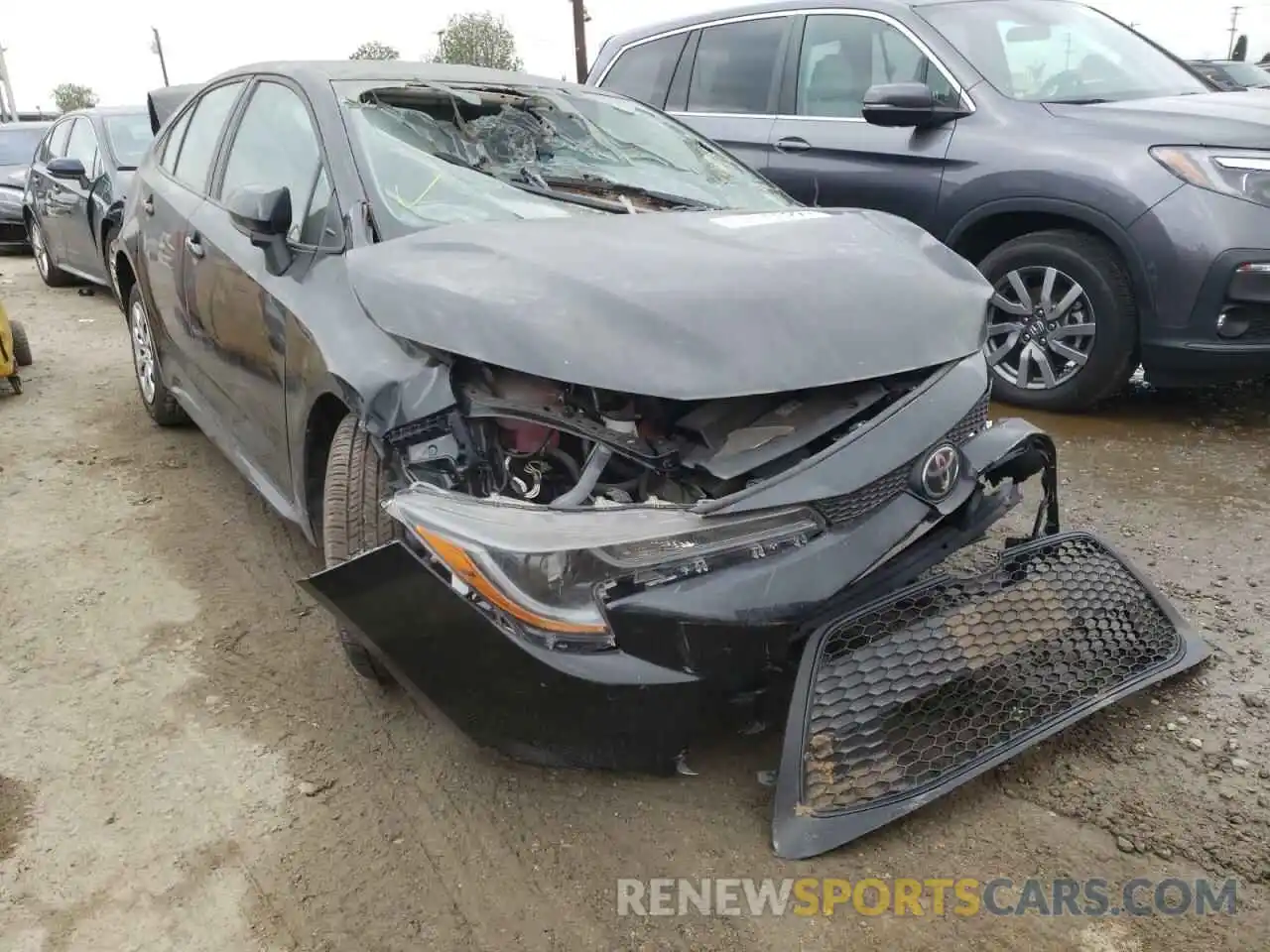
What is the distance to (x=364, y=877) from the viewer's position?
1.99 m

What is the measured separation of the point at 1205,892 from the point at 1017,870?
0.34 metres

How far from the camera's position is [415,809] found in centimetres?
218

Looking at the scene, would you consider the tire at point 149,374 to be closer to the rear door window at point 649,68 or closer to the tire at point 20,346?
the tire at point 20,346

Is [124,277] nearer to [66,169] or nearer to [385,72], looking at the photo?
[66,169]

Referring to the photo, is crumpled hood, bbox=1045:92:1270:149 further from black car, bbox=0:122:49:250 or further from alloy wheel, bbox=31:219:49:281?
black car, bbox=0:122:49:250

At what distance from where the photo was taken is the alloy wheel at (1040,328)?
435 centimetres

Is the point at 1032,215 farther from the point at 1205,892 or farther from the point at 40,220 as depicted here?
the point at 40,220

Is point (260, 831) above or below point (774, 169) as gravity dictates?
below

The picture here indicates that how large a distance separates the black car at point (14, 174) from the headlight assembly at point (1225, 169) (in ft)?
36.7

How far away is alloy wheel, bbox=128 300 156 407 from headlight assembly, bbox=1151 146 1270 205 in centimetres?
442

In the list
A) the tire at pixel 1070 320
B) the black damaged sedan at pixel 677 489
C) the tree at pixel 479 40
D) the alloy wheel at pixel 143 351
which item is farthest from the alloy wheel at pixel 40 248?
the tree at pixel 479 40

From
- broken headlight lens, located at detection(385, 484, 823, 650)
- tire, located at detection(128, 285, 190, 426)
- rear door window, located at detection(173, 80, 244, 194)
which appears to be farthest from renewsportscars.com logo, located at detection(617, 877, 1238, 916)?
tire, located at detection(128, 285, 190, 426)

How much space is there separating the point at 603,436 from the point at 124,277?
3.57 m

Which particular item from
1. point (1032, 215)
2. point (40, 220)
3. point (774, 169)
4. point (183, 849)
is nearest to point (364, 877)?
point (183, 849)
